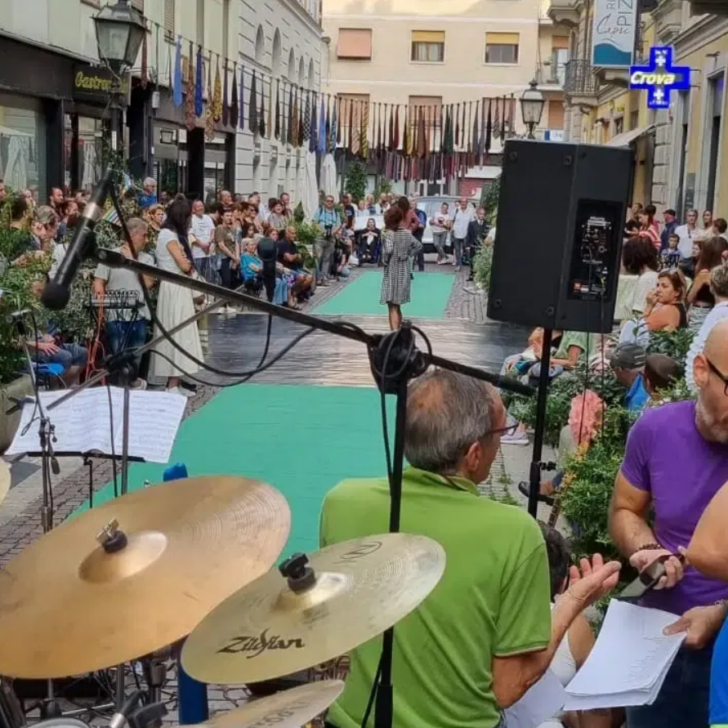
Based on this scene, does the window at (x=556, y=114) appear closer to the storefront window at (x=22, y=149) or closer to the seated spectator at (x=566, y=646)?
the storefront window at (x=22, y=149)

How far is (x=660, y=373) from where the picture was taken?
5398mm

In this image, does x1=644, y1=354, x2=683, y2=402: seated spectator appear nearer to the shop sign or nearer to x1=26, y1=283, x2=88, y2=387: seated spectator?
x1=26, y1=283, x2=88, y2=387: seated spectator

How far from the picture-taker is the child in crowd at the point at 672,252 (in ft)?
58.4

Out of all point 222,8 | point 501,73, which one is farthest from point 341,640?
point 501,73

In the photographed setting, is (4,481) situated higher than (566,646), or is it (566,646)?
(4,481)

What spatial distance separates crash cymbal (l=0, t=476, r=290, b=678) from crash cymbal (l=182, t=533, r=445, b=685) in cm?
12

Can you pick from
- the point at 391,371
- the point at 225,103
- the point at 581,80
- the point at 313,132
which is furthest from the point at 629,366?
the point at 581,80

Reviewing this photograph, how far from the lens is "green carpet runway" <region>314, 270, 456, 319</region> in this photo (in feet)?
59.4

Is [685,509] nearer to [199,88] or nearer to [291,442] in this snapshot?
[291,442]

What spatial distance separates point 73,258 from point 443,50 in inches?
2080

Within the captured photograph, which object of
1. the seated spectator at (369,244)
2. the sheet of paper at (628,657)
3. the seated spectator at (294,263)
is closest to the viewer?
the sheet of paper at (628,657)

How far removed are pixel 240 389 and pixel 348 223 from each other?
631 inches

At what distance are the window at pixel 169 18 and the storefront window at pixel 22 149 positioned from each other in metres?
6.35

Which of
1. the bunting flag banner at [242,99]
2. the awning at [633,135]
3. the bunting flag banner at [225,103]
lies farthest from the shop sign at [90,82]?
the awning at [633,135]
